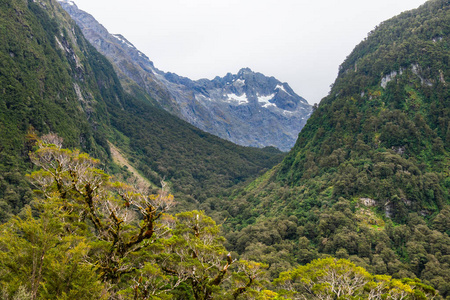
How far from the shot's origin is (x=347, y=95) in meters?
132

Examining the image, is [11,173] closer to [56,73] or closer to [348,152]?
[56,73]

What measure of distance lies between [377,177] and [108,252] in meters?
85.7

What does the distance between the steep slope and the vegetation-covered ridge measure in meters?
37.5

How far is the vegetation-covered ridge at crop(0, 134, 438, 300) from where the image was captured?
58.8 feet

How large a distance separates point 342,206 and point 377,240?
15.2 metres

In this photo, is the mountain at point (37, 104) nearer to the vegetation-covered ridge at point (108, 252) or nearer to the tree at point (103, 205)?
the tree at point (103, 205)

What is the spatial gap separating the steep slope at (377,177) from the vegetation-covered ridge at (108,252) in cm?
3751

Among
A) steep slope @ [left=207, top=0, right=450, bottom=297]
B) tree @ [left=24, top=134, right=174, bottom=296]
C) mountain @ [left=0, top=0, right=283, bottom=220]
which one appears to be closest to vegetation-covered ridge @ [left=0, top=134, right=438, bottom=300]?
tree @ [left=24, top=134, right=174, bottom=296]

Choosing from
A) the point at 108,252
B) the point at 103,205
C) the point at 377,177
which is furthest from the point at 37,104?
the point at 377,177

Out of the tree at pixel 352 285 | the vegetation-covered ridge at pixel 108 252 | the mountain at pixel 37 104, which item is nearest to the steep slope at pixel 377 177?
the tree at pixel 352 285

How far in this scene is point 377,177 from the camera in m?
86.1

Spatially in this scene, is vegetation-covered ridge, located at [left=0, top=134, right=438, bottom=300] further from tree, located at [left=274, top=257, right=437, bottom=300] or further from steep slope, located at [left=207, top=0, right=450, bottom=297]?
steep slope, located at [left=207, top=0, right=450, bottom=297]

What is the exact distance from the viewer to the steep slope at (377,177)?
69.4 metres

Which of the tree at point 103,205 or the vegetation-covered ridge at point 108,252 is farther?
the tree at point 103,205
